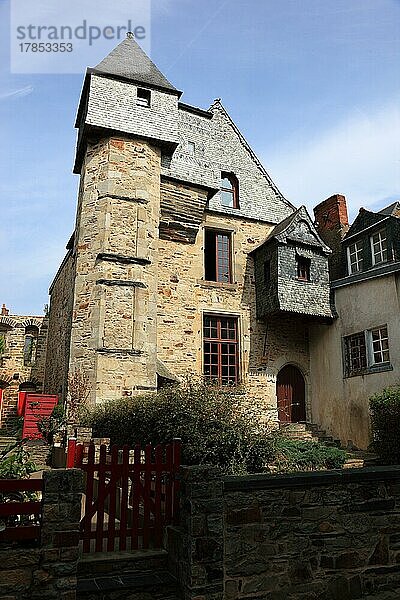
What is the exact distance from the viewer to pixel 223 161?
1767 cm

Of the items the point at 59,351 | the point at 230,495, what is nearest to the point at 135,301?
the point at 59,351

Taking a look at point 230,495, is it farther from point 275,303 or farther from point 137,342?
point 275,303

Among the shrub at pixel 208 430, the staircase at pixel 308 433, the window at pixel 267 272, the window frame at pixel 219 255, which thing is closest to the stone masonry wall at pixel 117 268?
the window frame at pixel 219 255

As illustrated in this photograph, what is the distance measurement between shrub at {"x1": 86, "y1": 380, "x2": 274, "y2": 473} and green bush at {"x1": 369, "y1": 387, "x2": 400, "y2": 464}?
10.9 feet

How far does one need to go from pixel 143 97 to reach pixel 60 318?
317 inches

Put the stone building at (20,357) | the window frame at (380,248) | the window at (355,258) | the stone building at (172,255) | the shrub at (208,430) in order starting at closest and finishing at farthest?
the shrub at (208,430) < the stone building at (172,255) < the window frame at (380,248) < the window at (355,258) < the stone building at (20,357)

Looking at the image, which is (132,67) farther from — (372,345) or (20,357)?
(20,357)

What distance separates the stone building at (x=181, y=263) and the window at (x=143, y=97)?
42 millimetres

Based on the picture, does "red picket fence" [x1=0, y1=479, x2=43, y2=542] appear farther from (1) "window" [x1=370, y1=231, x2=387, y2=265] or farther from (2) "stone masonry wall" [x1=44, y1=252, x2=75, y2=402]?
(1) "window" [x1=370, y1=231, x2=387, y2=265]

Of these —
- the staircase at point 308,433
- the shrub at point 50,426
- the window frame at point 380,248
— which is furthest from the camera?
the window frame at point 380,248

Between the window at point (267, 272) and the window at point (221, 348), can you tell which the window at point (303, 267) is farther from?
the window at point (221, 348)

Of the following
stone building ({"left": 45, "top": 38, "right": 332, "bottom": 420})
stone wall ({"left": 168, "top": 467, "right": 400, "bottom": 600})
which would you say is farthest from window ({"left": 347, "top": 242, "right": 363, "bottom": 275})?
stone wall ({"left": 168, "top": 467, "right": 400, "bottom": 600})

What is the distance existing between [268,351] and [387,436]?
621cm

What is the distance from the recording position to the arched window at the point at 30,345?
2244 centimetres
